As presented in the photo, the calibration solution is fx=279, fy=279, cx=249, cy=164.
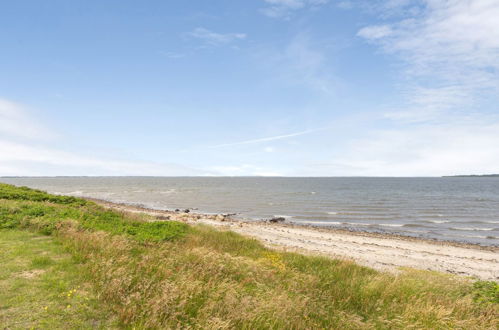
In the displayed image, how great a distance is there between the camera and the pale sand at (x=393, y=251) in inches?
746

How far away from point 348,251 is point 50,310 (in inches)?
819

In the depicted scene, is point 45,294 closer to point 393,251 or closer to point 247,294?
point 247,294

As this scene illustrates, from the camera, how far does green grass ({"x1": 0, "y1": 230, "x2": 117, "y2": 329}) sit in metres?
5.56

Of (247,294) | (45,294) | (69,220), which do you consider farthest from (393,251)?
(45,294)

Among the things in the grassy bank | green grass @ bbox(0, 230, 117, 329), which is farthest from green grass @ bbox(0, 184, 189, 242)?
green grass @ bbox(0, 230, 117, 329)

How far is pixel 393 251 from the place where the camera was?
2333 cm

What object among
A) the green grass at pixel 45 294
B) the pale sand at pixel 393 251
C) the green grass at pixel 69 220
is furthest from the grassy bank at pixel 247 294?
the pale sand at pixel 393 251

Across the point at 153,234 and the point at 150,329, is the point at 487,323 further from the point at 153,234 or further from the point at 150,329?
the point at 153,234

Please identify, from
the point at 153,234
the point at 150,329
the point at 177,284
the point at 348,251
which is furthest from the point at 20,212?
the point at 348,251

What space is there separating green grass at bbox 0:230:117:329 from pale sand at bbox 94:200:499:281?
1376 centimetres

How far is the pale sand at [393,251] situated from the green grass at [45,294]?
13756 millimetres

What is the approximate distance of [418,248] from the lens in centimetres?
2495

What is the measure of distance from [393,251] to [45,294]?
24.1 m

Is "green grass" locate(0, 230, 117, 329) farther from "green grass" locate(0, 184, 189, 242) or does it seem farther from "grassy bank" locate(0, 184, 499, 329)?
"green grass" locate(0, 184, 189, 242)
